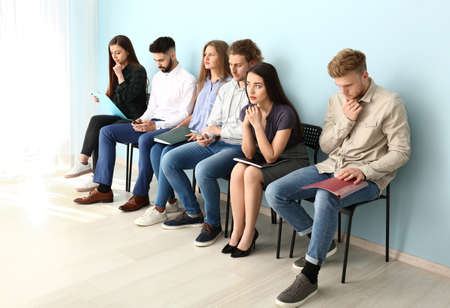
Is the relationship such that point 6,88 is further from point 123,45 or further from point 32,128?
point 123,45

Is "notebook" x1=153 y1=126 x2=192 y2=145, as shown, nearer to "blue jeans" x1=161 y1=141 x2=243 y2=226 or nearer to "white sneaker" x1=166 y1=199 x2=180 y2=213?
"blue jeans" x1=161 y1=141 x2=243 y2=226

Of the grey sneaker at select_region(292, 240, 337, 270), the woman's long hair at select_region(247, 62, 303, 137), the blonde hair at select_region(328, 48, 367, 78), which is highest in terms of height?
the blonde hair at select_region(328, 48, 367, 78)

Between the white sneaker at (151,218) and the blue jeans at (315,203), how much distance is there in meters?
0.94

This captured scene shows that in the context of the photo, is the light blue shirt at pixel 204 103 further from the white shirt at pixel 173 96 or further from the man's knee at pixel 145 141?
the man's knee at pixel 145 141

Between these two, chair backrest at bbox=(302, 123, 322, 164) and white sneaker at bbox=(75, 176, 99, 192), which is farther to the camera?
white sneaker at bbox=(75, 176, 99, 192)

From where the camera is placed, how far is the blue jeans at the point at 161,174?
290cm

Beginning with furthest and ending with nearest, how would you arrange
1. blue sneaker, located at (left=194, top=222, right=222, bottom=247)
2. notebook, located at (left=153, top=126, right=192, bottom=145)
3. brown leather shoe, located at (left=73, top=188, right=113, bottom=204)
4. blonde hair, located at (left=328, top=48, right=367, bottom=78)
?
brown leather shoe, located at (left=73, top=188, right=113, bottom=204), notebook, located at (left=153, top=126, right=192, bottom=145), blue sneaker, located at (left=194, top=222, right=222, bottom=247), blonde hair, located at (left=328, top=48, right=367, bottom=78)

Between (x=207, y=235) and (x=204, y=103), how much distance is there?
0.97 metres

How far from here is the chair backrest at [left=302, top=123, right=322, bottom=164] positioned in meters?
2.64

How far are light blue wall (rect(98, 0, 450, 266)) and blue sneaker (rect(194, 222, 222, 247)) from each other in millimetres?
853

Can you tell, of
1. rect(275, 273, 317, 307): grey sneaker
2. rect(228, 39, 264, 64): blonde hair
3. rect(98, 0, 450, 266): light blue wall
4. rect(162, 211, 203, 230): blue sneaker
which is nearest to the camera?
rect(275, 273, 317, 307): grey sneaker

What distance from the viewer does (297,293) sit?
1968mm

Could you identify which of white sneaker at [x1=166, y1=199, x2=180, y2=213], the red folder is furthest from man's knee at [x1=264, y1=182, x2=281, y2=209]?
white sneaker at [x1=166, y1=199, x2=180, y2=213]

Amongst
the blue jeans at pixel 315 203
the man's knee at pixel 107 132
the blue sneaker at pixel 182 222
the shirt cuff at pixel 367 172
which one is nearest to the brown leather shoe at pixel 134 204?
the blue sneaker at pixel 182 222
